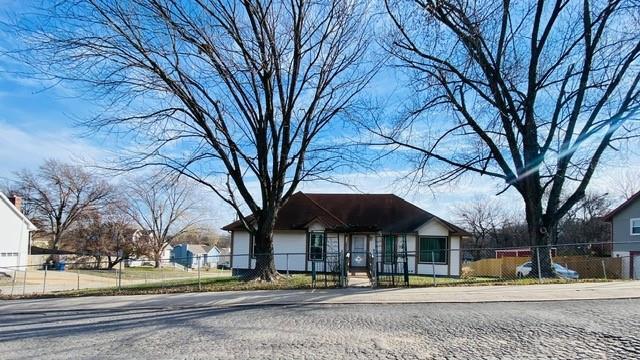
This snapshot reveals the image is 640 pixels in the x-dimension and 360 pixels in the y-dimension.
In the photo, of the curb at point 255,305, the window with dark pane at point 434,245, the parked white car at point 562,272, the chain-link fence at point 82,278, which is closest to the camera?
the curb at point 255,305

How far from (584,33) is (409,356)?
1577 centimetres

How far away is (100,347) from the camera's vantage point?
8.26 metres

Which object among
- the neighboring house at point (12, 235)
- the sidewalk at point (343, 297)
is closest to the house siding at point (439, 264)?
the sidewalk at point (343, 297)

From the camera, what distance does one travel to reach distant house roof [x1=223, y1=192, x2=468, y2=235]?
97.7 feet

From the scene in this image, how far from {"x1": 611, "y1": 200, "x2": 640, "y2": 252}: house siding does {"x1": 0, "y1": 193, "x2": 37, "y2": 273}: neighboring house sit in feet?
156

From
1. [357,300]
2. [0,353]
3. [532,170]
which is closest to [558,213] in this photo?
[532,170]

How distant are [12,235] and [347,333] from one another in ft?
139

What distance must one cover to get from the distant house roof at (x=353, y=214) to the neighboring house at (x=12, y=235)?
71.4ft

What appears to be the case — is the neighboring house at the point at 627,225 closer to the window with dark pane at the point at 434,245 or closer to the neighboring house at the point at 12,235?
the window with dark pane at the point at 434,245

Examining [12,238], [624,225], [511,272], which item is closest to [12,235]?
[12,238]

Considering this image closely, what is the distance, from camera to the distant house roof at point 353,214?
2978 centimetres

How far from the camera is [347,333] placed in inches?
342

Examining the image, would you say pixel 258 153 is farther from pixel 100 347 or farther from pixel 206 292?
pixel 100 347

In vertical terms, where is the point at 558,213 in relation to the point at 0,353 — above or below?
above
